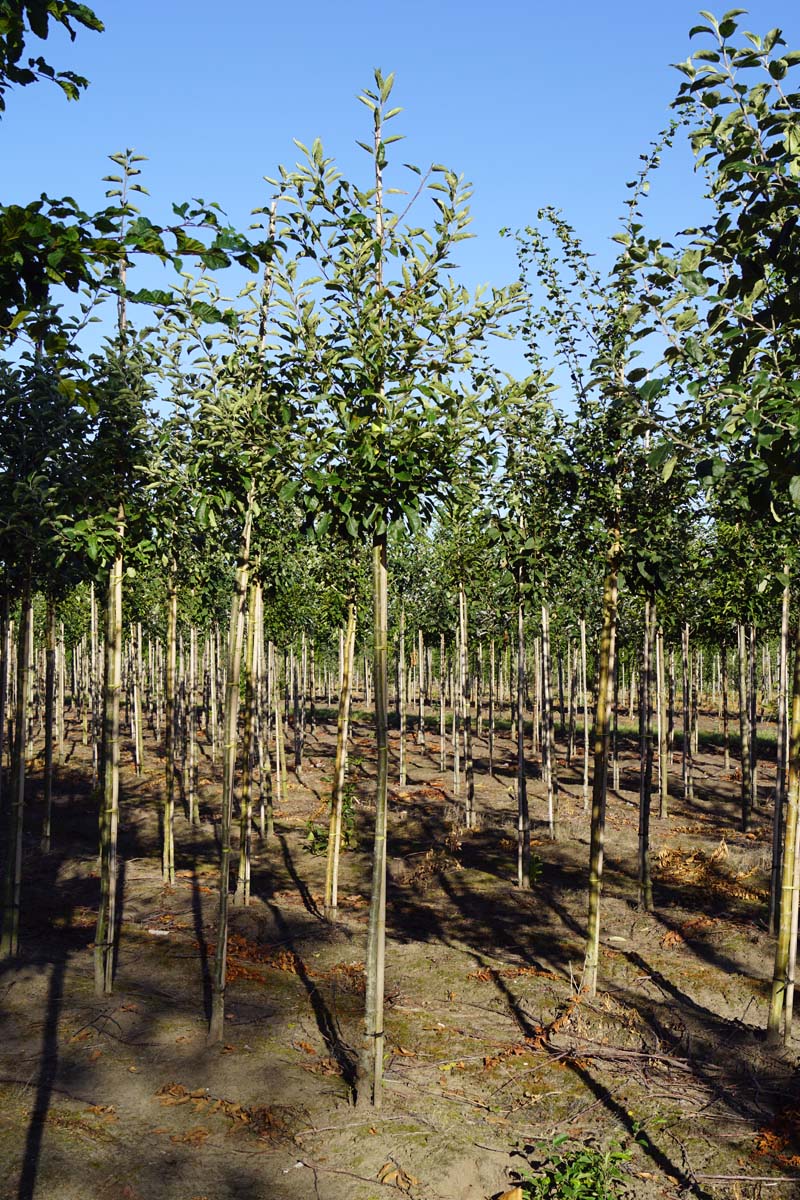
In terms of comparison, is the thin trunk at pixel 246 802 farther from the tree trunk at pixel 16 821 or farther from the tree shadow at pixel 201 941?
the tree trunk at pixel 16 821

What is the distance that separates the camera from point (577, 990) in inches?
445

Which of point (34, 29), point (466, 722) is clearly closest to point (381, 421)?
point (34, 29)

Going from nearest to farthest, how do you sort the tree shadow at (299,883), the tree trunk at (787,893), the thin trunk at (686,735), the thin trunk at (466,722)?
the tree trunk at (787,893) → the tree shadow at (299,883) → the thin trunk at (466,722) → the thin trunk at (686,735)

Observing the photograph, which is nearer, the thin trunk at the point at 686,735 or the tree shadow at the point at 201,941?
the tree shadow at the point at 201,941

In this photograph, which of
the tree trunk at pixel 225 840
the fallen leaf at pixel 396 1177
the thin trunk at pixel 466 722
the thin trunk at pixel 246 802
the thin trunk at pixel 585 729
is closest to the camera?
the fallen leaf at pixel 396 1177

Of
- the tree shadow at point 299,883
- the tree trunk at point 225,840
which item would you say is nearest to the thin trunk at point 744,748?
the tree shadow at point 299,883

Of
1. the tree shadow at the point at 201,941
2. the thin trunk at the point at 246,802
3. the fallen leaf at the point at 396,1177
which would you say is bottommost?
the tree shadow at the point at 201,941

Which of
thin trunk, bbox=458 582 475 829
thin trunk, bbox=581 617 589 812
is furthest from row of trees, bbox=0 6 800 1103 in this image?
thin trunk, bbox=581 617 589 812

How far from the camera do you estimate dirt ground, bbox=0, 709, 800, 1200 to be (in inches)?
280

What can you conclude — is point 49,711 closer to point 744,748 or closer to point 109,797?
point 109,797

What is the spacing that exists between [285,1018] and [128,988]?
2015 mm

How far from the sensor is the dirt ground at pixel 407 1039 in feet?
23.3

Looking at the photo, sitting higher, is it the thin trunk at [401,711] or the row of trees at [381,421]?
the row of trees at [381,421]

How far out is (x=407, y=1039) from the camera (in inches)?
391
